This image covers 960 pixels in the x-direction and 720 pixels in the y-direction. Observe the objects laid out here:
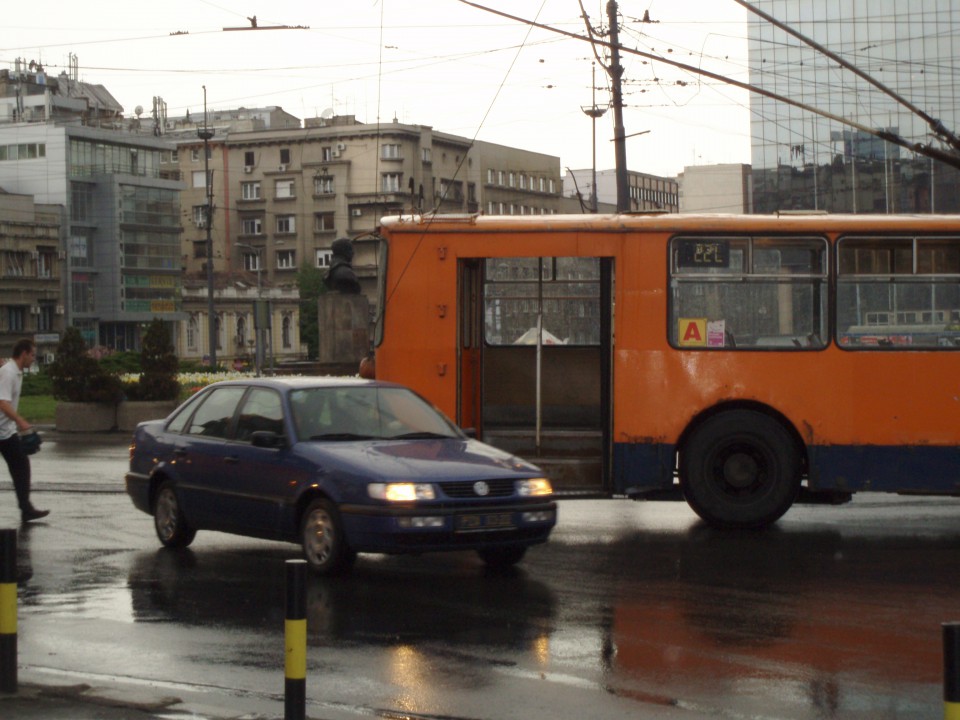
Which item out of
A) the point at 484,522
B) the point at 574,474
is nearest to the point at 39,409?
the point at 574,474

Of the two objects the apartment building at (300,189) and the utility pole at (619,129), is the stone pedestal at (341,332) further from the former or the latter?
the apartment building at (300,189)

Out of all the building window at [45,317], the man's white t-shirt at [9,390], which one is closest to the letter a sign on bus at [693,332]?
the man's white t-shirt at [9,390]

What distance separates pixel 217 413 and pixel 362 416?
4.86ft

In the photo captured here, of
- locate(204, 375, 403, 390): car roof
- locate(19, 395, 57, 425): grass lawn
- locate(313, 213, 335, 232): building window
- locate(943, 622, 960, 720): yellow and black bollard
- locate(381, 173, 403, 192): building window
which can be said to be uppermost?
locate(381, 173, 403, 192): building window

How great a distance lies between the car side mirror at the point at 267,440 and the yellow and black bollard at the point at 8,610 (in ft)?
14.5

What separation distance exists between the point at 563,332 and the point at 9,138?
9931cm

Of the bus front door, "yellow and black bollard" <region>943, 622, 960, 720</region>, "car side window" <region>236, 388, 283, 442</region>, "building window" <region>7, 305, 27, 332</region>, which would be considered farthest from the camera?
"building window" <region>7, 305, 27, 332</region>

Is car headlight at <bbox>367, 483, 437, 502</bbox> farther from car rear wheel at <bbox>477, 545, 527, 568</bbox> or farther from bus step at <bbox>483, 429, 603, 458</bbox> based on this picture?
bus step at <bbox>483, 429, 603, 458</bbox>

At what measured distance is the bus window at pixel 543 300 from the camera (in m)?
15.8

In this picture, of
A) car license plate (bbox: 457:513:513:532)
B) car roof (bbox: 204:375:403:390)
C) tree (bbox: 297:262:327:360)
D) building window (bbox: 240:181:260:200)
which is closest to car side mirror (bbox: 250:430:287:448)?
car roof (bbox: 204:375:403:390)

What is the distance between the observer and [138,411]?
32.5 metres

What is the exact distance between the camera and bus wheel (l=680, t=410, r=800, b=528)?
14.2 meters

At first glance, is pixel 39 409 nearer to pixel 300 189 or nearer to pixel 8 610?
pixel 8 610

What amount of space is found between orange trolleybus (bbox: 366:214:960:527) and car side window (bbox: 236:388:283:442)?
8.93 ft
